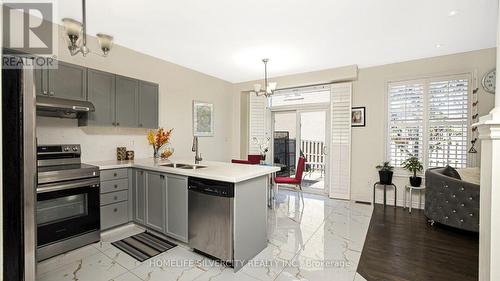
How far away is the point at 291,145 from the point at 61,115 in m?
4.48

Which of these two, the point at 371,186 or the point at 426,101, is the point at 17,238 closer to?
the point at 371,186

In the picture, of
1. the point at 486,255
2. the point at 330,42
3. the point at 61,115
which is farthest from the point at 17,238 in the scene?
the point at 330,42

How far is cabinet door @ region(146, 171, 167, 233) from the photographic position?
275cm

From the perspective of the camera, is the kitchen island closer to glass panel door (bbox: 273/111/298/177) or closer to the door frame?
the door frame

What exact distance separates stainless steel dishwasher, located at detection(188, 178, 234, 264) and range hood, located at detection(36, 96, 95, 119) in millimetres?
1653

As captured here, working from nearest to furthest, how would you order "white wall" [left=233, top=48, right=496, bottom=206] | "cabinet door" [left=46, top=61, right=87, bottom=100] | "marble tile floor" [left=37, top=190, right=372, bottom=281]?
"marble tile floor" [left=37, top=190, right=372, bottom=281]
"cabinet door" [left=46, top=61, right=87, bottom=100]
"white wall" [left=233, top=48, right=496, bottom=206]

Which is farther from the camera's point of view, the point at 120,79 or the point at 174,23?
the point at 120,79

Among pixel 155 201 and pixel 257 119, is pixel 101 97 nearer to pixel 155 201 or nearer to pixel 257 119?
pixel 155 201

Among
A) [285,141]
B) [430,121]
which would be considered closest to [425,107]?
[430,121]

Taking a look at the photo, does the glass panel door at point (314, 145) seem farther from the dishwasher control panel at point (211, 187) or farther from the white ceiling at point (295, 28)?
the dishwasher control panel at point (211, 187)

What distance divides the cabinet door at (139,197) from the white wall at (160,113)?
0.79 meters

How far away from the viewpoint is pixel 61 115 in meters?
2.78

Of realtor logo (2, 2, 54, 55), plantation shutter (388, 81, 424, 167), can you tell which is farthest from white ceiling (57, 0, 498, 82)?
plantation shutter (388, 81, 424, 167)

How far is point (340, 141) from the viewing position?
4.73 m
